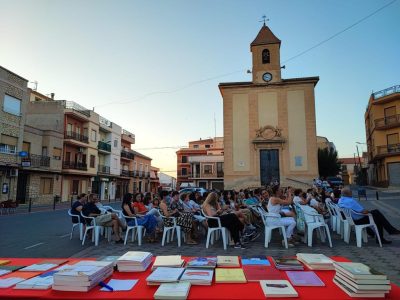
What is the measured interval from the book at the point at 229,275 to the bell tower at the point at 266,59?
30.0 metres

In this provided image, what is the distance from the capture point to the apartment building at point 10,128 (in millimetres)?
23172

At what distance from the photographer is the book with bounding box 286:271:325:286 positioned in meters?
2.05

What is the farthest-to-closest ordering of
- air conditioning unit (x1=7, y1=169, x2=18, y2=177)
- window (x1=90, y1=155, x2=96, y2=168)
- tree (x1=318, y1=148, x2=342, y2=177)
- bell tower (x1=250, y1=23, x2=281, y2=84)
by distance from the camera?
tree (x1=318, y1=148, x2=342, y2=177) < window (x1=90, y1=155, x2=96, y2=168) < bell tower (x1=250, y1=23, x2=281, y2=84) < air conditioning unit (x1=7, y1=169, x2=18, y2=177)

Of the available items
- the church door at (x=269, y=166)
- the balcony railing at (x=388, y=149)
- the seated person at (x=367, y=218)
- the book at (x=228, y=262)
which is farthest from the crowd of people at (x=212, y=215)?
the balcony railing at (x=388, y=149)

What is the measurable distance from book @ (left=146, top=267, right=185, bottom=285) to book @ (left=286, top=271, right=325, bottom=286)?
30.1 inches

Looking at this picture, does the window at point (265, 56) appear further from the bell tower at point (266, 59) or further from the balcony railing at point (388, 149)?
the balcony railing at point (388, 149)

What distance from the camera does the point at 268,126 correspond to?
3014cm

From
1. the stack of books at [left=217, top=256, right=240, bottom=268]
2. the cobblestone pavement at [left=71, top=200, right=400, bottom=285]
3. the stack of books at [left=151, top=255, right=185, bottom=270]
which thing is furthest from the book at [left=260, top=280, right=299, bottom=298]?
the cobblestone pavement at [left=71, top=200, right=400, bottom=285]

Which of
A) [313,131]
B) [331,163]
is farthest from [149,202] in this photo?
[331,163]

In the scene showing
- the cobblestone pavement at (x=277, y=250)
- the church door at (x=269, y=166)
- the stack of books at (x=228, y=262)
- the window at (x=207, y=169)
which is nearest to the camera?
the stack of books at (x=228, y=262)

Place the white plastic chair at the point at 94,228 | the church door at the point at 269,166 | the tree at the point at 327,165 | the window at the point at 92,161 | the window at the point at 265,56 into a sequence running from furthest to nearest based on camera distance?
the tree at the point at 327,165, the window at the point at 92,161, the window at the point at 265,56, the church door at the point at 269,166, the white plastic chair at the point at 94,228

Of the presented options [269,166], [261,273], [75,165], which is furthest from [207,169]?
[261,273]

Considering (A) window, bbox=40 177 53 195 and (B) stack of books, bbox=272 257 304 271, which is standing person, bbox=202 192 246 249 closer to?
(B) stack of books, bbox=272 257 304 271

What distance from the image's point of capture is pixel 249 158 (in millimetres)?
29797
